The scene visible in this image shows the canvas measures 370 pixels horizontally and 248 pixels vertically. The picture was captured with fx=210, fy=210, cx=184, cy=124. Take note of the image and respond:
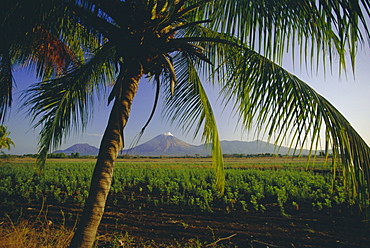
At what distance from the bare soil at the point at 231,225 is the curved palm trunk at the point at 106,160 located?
1686 mm

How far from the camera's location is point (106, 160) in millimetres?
2268

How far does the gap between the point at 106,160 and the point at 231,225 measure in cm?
354

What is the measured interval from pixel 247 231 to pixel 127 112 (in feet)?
11.7

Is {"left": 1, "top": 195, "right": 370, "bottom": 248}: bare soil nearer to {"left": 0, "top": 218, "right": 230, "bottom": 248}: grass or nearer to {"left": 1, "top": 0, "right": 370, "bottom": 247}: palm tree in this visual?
{"left": 0, "top": 218, "right": 230, "bottom": 248}: grass

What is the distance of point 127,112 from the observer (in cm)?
246

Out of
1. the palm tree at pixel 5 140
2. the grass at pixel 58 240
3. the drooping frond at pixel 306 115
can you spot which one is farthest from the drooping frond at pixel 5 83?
the palm tree at pixel 5 140

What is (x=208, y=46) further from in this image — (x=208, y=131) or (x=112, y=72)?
(x=112, y=72)

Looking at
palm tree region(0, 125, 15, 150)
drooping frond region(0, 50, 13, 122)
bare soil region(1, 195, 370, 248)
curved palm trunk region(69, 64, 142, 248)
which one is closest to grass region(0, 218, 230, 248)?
bare soil region(1, 195, 370, 248)

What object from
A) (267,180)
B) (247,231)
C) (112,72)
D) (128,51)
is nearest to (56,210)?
(112,72)

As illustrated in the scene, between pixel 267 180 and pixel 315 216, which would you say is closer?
pixel 315 216

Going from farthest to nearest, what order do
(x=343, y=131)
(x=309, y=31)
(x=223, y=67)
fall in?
1. (x=223, y=67)
2. (x=309, y=31)
3. (x=343, y=131)

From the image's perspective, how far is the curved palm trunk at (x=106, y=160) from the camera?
7.02 ft

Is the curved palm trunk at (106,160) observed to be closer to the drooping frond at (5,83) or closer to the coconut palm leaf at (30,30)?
the coconut palm leaf at (30,30)

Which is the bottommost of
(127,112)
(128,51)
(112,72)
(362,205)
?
(362,205)
